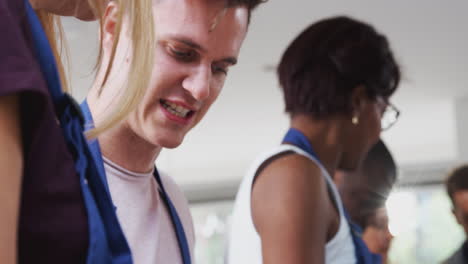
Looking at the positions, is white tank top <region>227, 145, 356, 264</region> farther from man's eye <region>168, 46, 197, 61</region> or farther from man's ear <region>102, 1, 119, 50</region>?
man's ear <region>102, 1, 119, 50</region>

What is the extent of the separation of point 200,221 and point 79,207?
1057 cm

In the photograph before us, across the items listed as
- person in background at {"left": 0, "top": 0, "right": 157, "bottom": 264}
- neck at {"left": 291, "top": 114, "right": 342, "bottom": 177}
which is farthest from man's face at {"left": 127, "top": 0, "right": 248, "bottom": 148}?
neck at {"left": 291, "top": 114, "right": 342, "bottom": 177}

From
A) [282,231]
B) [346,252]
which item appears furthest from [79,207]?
[346,252]

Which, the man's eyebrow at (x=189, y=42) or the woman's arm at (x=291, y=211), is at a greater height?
the man's eyebrow at (x=189, y=42)

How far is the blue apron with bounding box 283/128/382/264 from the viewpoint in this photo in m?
1.60

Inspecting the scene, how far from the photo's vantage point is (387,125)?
2.03 metres

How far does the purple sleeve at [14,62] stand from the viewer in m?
0.53

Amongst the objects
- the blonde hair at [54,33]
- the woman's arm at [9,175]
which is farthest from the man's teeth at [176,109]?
the woman's arm at [9,175]

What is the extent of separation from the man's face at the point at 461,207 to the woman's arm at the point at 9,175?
A: 8.08 ft

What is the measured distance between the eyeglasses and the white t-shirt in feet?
3.13

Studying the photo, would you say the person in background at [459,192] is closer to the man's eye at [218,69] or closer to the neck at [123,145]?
the man's eye at [218,69]

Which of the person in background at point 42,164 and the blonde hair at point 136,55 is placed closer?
the person in background at point 42,164

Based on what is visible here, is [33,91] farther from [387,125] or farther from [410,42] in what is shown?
[410,42]

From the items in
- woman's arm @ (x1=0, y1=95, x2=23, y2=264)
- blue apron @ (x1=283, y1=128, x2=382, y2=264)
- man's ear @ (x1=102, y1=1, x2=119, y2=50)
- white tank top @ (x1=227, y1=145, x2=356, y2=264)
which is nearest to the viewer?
woman's arm @ (x1=0, y1=95, x2=23, y2=264)
